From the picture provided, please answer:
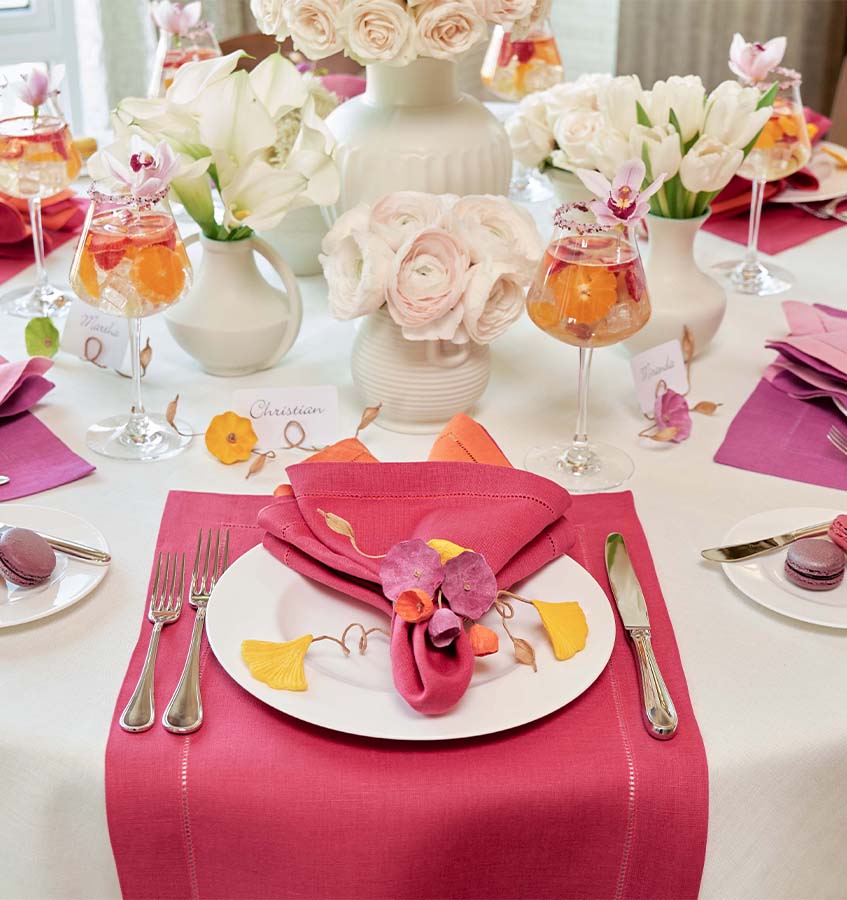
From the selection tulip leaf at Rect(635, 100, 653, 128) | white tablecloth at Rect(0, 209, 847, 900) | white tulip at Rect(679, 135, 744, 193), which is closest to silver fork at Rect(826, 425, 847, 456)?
white tablecloth at Rect(0, 209, 847, 900)

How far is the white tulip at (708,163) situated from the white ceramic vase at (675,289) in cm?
7

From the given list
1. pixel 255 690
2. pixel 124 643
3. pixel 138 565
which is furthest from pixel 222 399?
pixel 255 690

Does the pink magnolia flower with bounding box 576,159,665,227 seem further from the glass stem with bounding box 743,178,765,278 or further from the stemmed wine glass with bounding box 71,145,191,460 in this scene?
the glass stem with bounding box 743,178,765,278

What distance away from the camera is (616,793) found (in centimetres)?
79

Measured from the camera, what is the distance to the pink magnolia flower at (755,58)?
161 cm

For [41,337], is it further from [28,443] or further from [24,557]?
[24,557]

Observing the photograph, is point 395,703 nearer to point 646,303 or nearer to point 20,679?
point 20,679

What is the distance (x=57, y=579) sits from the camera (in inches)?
39.1

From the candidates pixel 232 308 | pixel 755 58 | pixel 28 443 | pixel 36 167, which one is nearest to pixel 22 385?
pixel 28 443

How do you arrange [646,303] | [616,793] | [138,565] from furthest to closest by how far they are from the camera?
[646,303] < [138,565] < [616,793]

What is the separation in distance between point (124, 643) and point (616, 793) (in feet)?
1.38

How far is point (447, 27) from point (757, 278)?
74 cm

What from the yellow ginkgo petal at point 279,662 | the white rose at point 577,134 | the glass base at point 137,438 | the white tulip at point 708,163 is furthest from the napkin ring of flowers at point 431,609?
the white rose at point 577,134

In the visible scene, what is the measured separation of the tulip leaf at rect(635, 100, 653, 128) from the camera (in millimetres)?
1399
